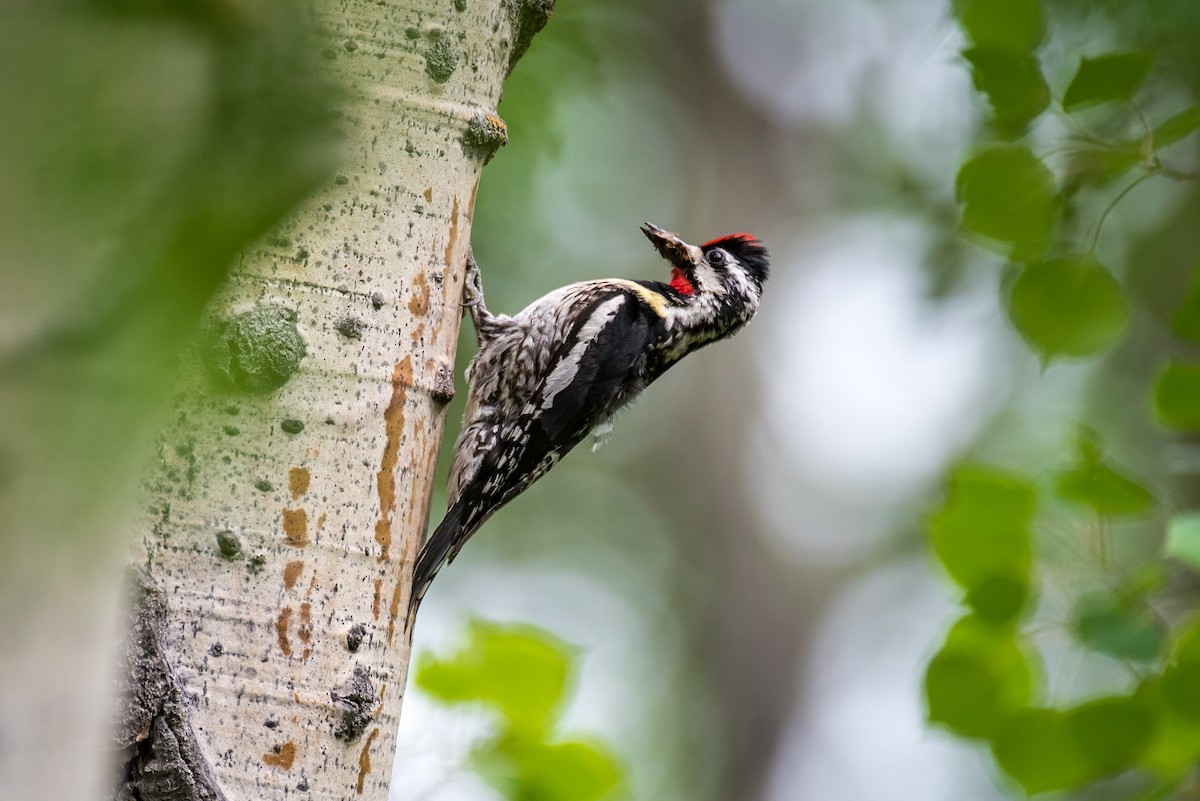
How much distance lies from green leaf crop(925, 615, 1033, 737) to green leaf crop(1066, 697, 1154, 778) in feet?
0.38

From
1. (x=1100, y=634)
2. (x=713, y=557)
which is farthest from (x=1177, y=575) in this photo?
(x=713, y=557)

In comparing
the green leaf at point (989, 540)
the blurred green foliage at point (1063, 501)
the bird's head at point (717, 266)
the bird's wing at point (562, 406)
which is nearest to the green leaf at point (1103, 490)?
the blurred green foliage at point (1063, 501)

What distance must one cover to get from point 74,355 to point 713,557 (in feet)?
26.1

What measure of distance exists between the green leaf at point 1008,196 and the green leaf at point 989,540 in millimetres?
365

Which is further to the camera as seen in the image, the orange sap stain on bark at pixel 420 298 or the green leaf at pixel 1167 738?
the orange sap stain on bark at pixel 420 298

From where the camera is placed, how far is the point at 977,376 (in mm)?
9883

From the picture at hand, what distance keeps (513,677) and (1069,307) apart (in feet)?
3.68

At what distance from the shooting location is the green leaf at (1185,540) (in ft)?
4.59

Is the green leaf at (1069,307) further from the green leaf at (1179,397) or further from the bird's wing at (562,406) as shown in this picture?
the bird's wing at (562,406)

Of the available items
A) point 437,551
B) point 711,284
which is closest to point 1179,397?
point 437,551

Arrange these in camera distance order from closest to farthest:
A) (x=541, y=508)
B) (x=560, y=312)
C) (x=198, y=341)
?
1. (x=198, y=341)
2. (x=560, y=312)
3. (x=541, y=508)

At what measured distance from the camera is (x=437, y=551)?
7.47 feet

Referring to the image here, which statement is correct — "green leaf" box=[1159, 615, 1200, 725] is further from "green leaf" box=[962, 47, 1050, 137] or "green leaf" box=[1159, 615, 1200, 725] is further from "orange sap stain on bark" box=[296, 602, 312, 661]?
"orange sap stain on bark" box=[296, 602, 312, 661]

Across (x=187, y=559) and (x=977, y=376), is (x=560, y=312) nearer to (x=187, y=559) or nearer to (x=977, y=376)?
(x=187, y=559)
